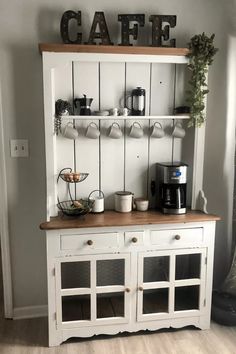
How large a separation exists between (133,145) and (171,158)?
31 cm

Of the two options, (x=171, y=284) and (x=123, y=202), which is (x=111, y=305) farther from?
(x=123, y=202)

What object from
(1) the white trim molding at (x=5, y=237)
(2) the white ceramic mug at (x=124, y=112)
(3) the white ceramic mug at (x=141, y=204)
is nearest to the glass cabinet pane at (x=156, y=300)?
(3) the white ceramic mug at (x=141, y=204)

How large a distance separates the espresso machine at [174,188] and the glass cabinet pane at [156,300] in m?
0.53

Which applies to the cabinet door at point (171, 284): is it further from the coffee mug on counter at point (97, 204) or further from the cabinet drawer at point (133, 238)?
the coffee mug on counter at point (97, 204)

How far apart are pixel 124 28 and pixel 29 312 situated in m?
2.08

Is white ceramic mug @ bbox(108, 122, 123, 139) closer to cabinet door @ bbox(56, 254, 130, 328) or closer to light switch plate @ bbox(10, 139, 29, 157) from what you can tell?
light switch plate @ bbox(10, 139, 29, 157)

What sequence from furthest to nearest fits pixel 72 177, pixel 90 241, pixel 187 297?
pixel 187 297 < pixel 72 177 < pixel 90 241

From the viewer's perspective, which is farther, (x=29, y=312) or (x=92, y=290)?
(x=29, y=312)

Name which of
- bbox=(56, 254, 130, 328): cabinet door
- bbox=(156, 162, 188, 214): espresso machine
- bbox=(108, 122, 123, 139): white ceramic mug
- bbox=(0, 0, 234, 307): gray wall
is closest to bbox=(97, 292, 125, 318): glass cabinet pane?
bbox=(56, 254, 130, 328): cabinet door

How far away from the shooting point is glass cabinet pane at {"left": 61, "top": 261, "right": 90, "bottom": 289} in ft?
7.07

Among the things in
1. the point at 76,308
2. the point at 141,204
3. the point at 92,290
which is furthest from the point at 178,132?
the point at 76,308

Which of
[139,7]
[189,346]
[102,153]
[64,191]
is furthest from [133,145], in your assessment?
[189,346]

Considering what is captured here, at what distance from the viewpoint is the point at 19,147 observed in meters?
2.35

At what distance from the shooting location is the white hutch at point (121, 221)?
2.14m
